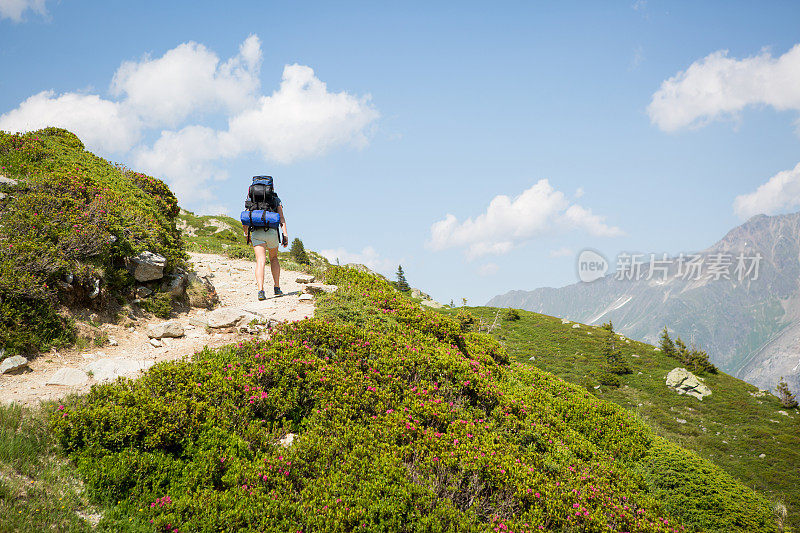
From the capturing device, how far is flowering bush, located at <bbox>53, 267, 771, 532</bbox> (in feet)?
15.3

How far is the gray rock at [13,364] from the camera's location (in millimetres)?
6363

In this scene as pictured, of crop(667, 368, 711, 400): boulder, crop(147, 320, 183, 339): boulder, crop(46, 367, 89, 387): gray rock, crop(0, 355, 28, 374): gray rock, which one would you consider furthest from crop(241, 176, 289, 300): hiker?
crop(667, 368, 711, 400): boulder

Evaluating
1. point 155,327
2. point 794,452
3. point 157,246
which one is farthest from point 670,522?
point 794,452

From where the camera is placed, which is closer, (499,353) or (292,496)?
(292,496)

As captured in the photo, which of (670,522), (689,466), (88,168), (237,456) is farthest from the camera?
(88,168)

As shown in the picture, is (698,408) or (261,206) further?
(698,408)

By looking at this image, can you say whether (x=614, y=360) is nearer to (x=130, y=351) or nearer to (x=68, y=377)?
(x=130, y=351)

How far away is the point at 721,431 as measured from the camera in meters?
21.4

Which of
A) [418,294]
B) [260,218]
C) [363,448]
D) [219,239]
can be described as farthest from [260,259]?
[418,294]

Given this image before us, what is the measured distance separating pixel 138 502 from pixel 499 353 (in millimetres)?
8347

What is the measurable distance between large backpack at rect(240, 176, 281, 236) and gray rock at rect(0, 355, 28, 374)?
5.28m

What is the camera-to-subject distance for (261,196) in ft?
35.2

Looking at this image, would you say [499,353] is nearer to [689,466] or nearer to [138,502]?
[689,466]

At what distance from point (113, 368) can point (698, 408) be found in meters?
29.7
